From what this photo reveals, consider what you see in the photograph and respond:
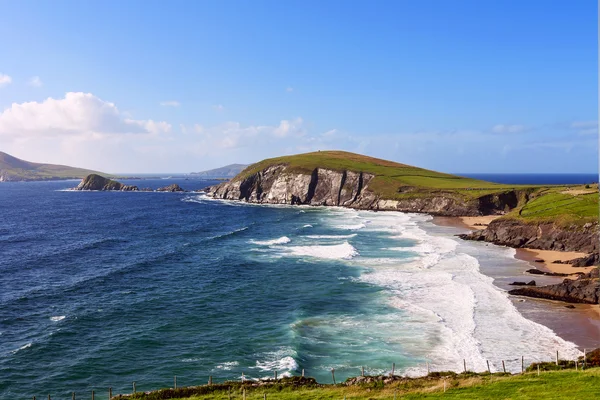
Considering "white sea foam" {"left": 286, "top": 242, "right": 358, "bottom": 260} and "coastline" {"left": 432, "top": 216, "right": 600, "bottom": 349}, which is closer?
"coastline" {"left": 432, "top": 216, "right": 600, "bottom": 349}

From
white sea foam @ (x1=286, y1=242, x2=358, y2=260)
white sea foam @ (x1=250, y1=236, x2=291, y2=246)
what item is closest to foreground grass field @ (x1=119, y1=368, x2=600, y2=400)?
white sea foam @ (x1=286, y1=242, x2=358, y2=260)

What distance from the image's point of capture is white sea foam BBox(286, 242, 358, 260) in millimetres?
86775

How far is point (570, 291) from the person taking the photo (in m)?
57.7

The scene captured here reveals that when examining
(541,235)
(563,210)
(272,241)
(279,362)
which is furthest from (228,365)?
(563,210)

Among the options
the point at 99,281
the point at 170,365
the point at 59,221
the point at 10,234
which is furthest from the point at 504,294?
the point at 59,221

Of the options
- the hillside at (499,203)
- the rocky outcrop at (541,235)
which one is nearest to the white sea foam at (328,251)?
the rocky outcrop at (541,235)

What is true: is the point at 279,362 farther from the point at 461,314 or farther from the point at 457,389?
the point at 461,314

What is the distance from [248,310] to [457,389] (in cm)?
3036

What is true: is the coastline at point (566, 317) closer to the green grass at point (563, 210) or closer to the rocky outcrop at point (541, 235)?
the rocky outcrop at point (541, 235)

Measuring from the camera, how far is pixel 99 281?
2648 inches

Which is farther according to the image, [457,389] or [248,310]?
[248,310]

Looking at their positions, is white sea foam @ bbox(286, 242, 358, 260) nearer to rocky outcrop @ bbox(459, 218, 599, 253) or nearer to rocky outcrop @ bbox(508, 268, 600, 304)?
rocky outcrop @ bbox(459, 218, 599, 253)

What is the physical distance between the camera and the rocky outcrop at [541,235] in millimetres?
85938

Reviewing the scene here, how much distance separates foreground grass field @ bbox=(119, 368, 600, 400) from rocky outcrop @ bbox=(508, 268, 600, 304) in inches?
1068
